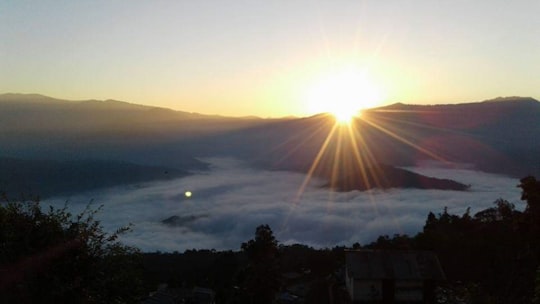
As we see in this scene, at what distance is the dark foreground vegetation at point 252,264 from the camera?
755 centimetres

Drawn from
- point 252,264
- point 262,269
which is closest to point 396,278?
point 262,269

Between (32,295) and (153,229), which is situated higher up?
(32,295)

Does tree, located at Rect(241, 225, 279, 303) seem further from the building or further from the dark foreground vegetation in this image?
the building

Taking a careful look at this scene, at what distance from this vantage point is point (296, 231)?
106750mm

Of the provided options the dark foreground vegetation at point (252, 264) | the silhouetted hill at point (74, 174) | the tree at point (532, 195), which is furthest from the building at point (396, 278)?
the silhouetted hill at point (74, 174)

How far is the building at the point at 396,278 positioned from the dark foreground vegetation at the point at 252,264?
0.80 metres

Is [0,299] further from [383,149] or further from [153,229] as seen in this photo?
[383,149]

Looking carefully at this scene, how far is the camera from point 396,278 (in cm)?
2125

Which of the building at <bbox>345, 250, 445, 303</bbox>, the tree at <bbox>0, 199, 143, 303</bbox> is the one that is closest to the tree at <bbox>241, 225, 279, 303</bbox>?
the building at <bbox>345, 250, 445, 303</bbox>

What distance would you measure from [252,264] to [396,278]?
19.9 ft

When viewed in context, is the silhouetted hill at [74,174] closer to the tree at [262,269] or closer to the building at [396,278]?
the tree at [262,269]

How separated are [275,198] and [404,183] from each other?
35797 millimetres

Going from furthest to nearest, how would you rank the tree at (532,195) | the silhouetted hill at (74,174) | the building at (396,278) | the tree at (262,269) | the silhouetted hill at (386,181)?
1. the silhouetted hill at (74,174)
2. the silhouetted hill at (386,181)
3. the tree at (262,269)
4. the building at (396,278)
5. the tree at (532,195)

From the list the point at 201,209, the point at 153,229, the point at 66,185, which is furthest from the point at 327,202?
the point at 66,185
